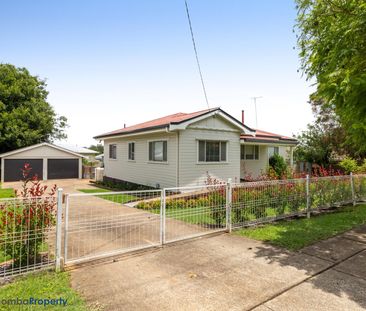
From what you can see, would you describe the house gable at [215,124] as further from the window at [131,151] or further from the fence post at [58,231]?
the fence post at [58,231]

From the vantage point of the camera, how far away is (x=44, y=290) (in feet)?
11.4

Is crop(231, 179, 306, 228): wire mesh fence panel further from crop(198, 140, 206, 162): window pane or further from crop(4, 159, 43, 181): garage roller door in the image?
crop(4, 159, 43, 181): garage roller door

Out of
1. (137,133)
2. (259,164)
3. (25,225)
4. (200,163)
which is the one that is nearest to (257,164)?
(259,164)

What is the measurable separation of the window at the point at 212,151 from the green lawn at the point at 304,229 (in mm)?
5897

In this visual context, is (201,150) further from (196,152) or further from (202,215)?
(202,215)

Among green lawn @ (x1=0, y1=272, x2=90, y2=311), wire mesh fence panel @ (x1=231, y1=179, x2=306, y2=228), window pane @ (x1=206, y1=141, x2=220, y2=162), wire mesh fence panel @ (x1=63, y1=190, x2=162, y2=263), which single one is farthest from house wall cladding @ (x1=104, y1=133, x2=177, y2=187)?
green lawn @ (x1=0, y1=272, x2=90, y2=311)

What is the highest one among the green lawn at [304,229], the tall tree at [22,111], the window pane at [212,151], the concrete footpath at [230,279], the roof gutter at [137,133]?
the tall tree at [22,111]

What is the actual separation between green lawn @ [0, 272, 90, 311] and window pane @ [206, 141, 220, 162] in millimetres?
9899

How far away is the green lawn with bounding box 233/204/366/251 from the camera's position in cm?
589

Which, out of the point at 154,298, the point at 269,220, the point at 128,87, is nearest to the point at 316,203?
the point at 269,220

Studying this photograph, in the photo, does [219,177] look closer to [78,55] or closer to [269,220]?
[269,220]


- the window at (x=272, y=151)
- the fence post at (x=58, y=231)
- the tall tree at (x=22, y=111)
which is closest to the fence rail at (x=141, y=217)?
the fence post at (x=58, y=231)

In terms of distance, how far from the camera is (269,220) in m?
7.52

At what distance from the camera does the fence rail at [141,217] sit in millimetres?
3986
